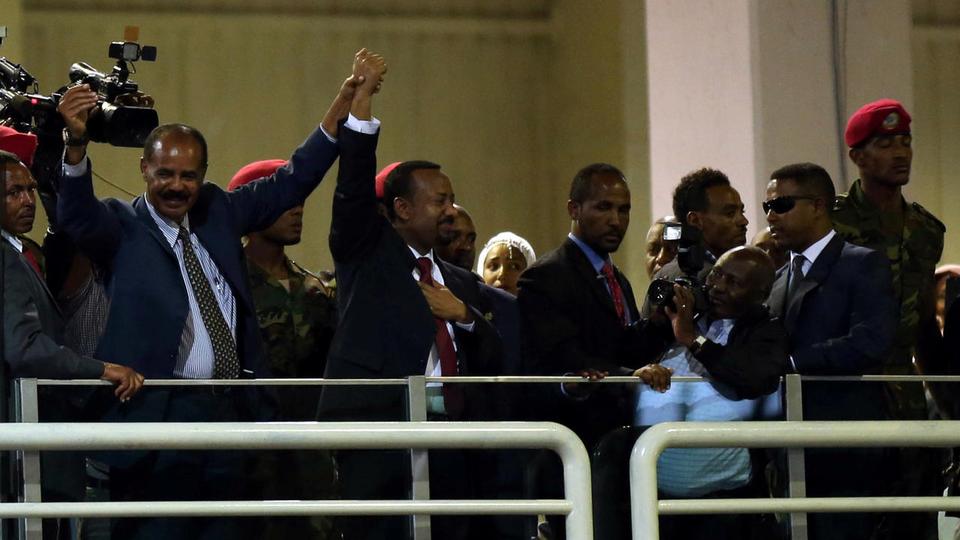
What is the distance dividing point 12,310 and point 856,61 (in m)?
4.38

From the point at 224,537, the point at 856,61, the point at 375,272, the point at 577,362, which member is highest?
the point at 856,61

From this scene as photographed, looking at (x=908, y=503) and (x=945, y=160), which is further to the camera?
(x=945, y=160)

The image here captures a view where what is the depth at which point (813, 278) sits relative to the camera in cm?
451

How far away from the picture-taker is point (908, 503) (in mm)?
3221

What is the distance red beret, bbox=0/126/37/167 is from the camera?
4316 millimetres

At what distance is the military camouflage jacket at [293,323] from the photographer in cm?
493

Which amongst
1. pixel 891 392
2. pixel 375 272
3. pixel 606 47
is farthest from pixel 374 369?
pixel 606 47

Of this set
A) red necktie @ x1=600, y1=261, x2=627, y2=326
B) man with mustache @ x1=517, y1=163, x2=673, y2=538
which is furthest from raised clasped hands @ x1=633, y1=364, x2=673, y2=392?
red necktie @ x1=600, y1=261, x2=627, y2=326

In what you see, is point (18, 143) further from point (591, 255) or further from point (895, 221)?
point (895, 221)

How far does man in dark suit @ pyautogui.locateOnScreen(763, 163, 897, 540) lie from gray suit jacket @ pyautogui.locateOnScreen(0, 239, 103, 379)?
5.90ft

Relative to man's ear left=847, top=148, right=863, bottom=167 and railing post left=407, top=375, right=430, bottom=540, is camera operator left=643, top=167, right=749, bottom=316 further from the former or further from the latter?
railing post left=407, top=375, right=430, bottom=540

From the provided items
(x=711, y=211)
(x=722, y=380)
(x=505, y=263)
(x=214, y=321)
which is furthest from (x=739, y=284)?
(x=505, y=263)

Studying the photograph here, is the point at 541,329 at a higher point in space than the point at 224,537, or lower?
higher

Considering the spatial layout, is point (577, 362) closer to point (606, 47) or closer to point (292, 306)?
point (292, 306)
